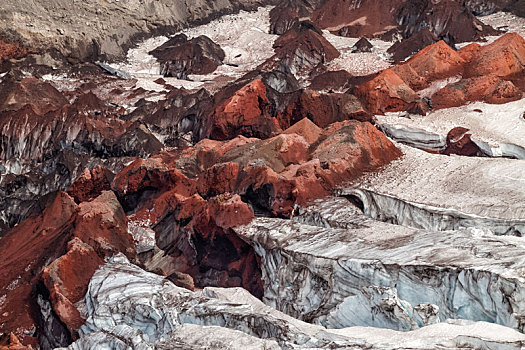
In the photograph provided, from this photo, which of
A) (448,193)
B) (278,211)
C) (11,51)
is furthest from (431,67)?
(11,51)

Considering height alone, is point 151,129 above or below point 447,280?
below

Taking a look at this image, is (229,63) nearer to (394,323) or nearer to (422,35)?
(422,35)

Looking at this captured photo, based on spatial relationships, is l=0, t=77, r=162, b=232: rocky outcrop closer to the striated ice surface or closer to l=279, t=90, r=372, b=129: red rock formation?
l=279, t=90, r=372, b=129: red rock formation

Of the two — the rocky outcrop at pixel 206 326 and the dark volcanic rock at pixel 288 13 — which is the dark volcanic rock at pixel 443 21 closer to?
the dark volcanic rock at pixel 288 13

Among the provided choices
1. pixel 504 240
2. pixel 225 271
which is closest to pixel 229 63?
pixel 225 271

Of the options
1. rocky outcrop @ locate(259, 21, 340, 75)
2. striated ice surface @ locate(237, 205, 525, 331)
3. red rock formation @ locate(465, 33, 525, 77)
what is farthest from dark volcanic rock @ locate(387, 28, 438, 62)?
striated ice surface @ locate(237, 205, 525, 331)

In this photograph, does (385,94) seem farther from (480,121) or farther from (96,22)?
(96,22)
